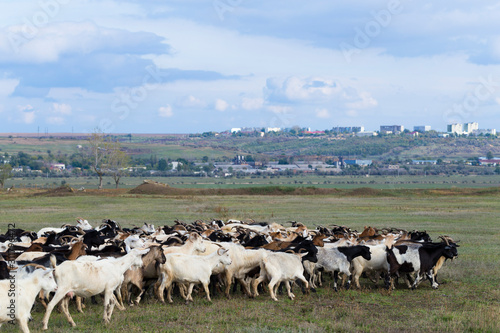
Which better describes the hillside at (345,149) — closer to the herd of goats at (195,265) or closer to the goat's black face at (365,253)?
the herd of goats at (195,265)

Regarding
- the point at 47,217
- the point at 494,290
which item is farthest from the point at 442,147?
the point at 494,290

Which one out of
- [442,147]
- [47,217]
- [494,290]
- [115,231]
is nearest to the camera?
[494,290]

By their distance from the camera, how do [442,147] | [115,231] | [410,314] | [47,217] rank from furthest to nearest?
[442,147], [47,217], [115,231], [410,314]

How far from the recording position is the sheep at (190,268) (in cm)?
1142

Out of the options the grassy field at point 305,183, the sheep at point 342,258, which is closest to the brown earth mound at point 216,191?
the grassy field at point 305,183

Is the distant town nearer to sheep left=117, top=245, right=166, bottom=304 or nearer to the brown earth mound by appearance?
the brown earth mound

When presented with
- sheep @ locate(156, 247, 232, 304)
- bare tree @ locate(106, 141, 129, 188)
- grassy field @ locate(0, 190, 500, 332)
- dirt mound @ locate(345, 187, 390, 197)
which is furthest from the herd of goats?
bare tree @ locate(106, 141, 129, 188)

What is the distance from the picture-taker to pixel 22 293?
28.1ft

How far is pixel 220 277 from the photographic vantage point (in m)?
12.8

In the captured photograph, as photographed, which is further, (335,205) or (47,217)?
(335,205)

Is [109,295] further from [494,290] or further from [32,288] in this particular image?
[494,290]

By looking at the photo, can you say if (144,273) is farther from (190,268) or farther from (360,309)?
(360,309)

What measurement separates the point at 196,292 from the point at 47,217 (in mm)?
21977

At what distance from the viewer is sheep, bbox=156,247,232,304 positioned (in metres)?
11.4
